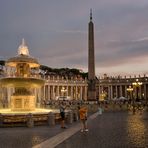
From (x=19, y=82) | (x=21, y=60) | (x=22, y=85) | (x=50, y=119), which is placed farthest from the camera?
(x=21, y=60)

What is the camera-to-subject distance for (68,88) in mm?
155375

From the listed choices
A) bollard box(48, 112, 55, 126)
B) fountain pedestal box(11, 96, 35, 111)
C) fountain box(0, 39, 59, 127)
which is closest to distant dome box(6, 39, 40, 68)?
fountain box(0, 39, 59, 127)

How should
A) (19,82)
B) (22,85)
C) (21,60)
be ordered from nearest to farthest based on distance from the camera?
(19,82)
(22,85)
(21,60)

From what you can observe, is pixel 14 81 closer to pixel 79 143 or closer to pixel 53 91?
pixel 79 143

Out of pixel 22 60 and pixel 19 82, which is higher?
pixel 22 60

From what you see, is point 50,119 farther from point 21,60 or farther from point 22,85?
point 21,60

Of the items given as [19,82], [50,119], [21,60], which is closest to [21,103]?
[19,82]

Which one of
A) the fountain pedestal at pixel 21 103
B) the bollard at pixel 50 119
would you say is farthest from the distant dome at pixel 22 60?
the bollard at pixel 50 119

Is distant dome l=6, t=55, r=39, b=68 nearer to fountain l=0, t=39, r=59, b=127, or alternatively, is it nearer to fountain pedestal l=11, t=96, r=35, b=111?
fountain l=0, t=39, r=59, b=127

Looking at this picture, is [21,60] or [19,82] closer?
[19,82]

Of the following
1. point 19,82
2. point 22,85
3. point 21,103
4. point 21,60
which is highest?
point 21,60

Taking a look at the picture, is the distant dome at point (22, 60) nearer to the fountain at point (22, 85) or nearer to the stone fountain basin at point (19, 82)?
the fountain at point (22, 85)

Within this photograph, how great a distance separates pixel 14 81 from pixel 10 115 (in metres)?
7.00

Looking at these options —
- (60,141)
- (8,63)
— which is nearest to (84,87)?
(8,63)
